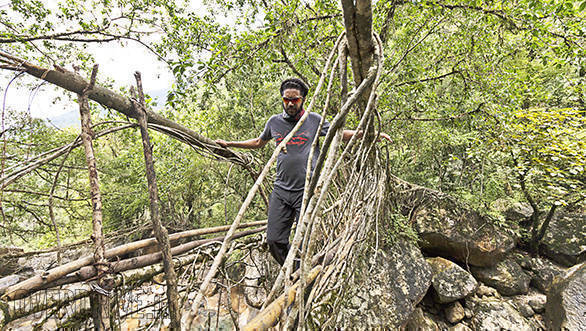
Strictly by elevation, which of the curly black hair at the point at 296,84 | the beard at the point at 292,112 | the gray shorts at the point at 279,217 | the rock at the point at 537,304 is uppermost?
the curly black hair at the point at 296,84

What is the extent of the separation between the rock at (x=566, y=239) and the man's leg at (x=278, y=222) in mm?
5449

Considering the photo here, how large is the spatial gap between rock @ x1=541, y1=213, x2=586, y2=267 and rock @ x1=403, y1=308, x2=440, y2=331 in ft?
9.41

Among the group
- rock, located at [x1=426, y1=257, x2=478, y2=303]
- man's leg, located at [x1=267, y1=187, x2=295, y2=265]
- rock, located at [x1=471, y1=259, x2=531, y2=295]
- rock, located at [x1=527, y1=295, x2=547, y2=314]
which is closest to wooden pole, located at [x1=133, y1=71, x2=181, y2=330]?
man's leg, located at [x1=267, y1=187, x2=295, y2=265]

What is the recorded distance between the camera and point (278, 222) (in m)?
1.88

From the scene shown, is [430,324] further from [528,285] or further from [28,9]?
[28,9]

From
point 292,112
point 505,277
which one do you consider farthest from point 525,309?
point 292,112

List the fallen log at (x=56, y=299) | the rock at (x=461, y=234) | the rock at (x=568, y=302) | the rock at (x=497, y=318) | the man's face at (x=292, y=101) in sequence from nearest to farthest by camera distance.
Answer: the fallen log at (x=56, y=299)
the man's face at (x=292, y=101)
the rock at (x=568, y=302)
the rock at (x=497, y=318)
the rock at (x=461, y=234)

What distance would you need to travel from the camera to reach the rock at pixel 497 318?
3.35 m

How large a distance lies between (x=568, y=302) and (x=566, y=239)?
2.01 metres

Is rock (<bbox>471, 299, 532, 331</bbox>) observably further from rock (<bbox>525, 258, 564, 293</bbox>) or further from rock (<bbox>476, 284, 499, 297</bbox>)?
rock (<bbox>525, 258, 564, 293</bbox>)

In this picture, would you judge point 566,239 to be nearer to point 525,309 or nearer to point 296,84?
point 525,309

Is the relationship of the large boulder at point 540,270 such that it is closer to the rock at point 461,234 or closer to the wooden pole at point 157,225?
the rock at point 461,234

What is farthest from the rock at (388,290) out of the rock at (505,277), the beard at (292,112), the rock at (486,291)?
the beard at (292,112)

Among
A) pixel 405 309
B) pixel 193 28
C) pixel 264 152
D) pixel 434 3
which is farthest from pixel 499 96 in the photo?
pixel 264 152
